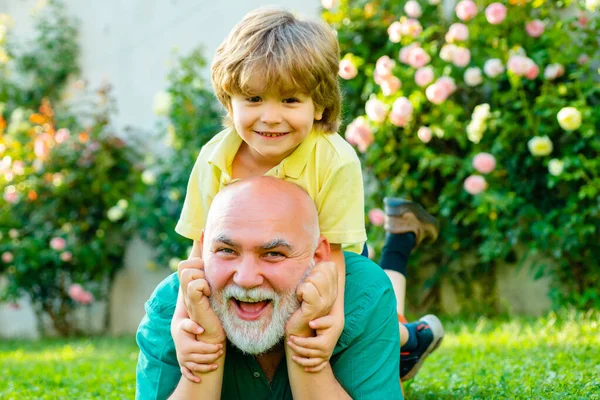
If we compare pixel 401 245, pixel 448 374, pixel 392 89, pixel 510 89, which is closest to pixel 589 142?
pixel 510 89

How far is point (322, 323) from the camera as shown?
2502 mm

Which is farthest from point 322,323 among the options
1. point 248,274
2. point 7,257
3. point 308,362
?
point 7,257

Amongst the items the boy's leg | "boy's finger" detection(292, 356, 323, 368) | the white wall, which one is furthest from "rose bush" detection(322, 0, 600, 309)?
"boy's finger" detection(292, 356, 323, 368)

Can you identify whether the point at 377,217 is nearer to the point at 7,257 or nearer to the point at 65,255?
the point at 65,255

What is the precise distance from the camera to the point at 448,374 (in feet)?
12.3

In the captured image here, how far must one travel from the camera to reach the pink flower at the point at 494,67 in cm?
536

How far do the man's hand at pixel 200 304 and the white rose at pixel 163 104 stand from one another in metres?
4.87

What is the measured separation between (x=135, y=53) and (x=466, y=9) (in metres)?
3.89

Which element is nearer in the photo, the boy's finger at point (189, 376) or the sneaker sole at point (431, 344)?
the boy's finger at point (189, 376)

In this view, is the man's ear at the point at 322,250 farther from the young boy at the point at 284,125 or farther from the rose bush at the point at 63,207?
the rose bush at the point at 63,207

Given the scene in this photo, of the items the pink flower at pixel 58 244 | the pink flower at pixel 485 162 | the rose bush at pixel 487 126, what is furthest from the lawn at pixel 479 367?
the pink flower at pixel 58 244

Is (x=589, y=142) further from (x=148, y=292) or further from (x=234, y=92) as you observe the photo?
(x=148, y=292)

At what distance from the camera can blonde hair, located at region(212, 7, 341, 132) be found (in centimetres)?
290

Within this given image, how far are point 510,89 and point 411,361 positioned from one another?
2.70 m
